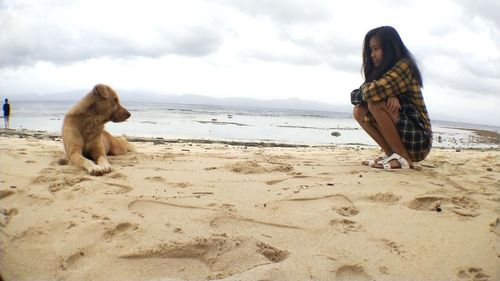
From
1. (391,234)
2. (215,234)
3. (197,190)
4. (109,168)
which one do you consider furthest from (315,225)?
(109,168)

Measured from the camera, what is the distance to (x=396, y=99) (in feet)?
12.7

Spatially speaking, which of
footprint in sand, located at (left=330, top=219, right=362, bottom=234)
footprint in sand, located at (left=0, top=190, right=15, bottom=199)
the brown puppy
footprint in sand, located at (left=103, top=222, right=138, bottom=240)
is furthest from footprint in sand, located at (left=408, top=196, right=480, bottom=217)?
the brown puppy

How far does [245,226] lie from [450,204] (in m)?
1.67

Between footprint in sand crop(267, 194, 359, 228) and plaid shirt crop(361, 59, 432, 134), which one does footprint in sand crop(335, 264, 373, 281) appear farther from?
plaid shirt crop(361, 59, 432, 134)

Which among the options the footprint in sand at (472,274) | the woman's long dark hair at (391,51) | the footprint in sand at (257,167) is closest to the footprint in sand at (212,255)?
the footprint in sand at (472,274)

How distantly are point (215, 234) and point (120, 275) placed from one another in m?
0.60

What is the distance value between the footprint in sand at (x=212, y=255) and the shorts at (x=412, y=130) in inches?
104

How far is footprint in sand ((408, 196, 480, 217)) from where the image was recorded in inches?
101

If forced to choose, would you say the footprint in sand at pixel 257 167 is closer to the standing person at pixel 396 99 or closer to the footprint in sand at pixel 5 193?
the standing person at pixel 396 99

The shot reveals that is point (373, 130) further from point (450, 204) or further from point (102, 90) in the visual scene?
point (102, 90)

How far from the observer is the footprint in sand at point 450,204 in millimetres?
2574

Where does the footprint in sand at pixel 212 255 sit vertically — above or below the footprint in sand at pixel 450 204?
below

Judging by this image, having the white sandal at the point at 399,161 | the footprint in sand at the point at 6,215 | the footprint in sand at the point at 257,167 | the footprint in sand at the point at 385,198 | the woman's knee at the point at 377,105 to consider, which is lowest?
the footprint in sand at the point at 6,215

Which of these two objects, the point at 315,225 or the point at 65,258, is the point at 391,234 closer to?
the point at 315,225
